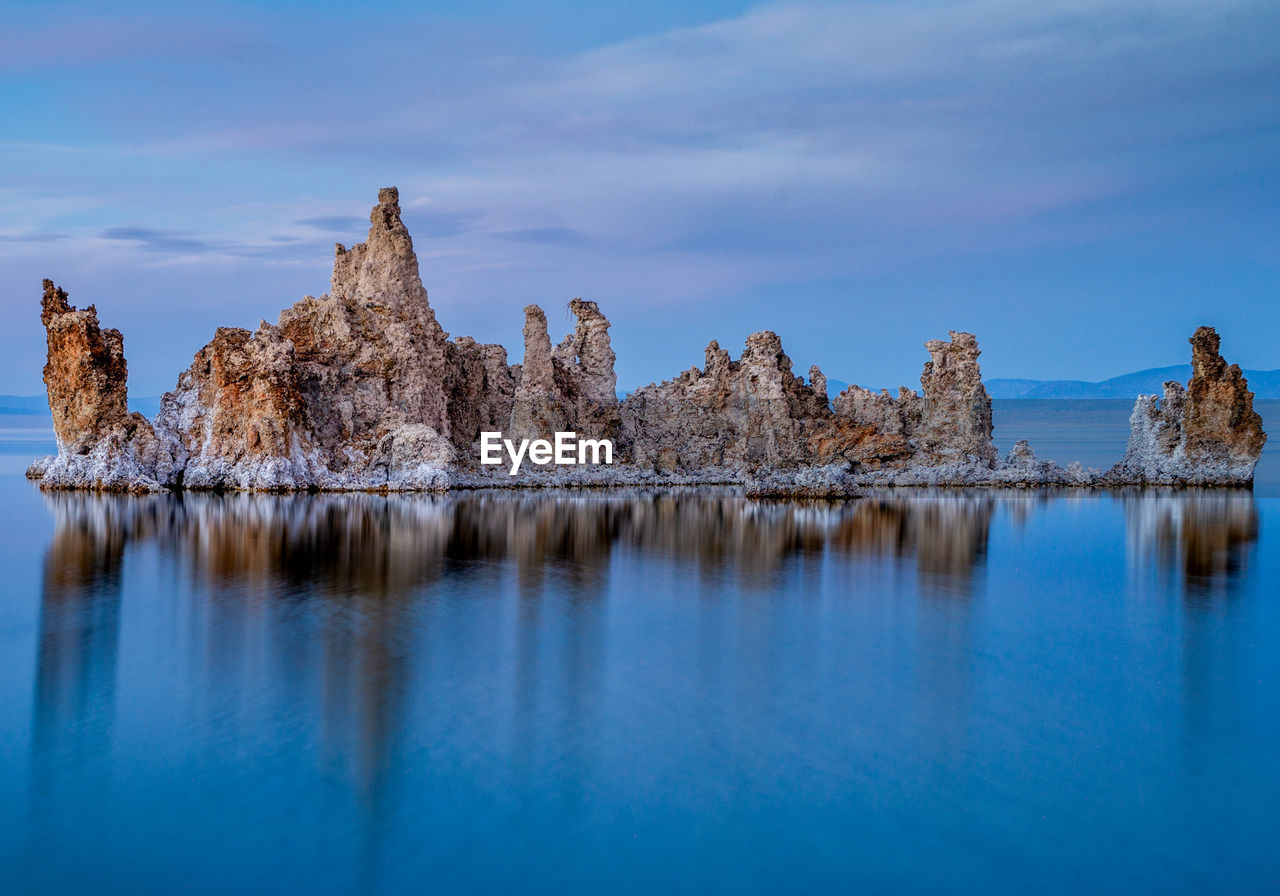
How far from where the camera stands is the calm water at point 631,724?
805 cm

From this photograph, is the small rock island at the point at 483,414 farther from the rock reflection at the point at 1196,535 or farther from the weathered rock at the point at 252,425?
the rock reflection at the point at 1196,535

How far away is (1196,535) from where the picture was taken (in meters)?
29.5

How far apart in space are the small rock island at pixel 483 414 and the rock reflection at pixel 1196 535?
7.09 meters

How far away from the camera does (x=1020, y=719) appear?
11586 mm

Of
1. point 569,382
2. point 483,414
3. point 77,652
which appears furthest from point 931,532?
point 483,414

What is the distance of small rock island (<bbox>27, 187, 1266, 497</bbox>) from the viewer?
139ft

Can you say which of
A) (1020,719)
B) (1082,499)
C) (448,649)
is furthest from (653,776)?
(1082,499)

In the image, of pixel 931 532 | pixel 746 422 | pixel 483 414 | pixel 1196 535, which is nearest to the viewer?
pixel 931 532

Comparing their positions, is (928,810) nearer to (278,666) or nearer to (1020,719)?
(1020,719)

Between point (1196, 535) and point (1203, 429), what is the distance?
74.7 ft

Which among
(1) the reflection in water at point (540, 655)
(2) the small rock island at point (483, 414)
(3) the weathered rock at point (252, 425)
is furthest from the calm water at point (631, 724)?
(2) the small rock island at point (483, 414)

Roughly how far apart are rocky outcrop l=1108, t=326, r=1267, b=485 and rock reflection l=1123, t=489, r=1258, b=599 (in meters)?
5.12

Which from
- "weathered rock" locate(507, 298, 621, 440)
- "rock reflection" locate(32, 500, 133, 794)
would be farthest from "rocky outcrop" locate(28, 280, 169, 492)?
"rock reflection" locate(32, 500, 133, 794)

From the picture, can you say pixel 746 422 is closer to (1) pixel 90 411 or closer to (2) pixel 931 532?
(2) pixel 931 532
